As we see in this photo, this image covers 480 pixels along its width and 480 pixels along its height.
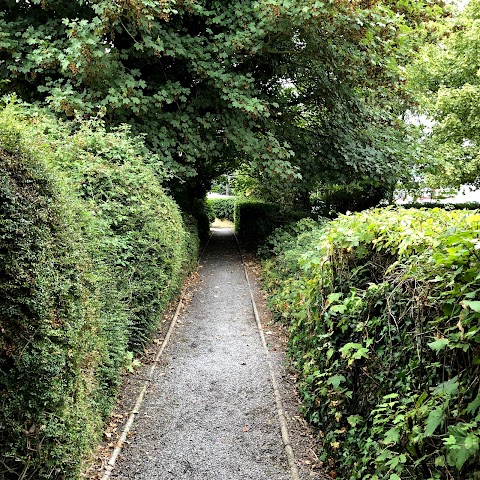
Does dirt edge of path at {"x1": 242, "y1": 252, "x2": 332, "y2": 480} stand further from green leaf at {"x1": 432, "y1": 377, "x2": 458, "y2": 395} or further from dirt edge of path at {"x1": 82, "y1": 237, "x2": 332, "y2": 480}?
green leaf at {"x1": 432, "y1": 377, "x2": 458, "y2": 395}

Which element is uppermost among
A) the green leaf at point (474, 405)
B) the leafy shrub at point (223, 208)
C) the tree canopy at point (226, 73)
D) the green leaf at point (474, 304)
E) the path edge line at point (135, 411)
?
the tree canopy at point (226, 73)

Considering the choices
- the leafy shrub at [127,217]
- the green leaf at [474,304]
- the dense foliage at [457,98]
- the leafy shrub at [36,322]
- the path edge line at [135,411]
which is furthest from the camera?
the dense foliage at [457,98]

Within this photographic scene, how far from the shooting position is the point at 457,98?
52.7 ft

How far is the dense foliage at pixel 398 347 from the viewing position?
219cm

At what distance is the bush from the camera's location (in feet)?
49.7

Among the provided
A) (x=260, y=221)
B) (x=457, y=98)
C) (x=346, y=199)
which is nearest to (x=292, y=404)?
(x=260, y=221)

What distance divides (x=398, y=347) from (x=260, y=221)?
13.1 metres

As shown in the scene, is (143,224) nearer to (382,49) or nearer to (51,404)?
(51,404)

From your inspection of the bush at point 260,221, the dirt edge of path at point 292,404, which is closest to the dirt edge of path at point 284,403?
the dirt edge of path at point 292,404

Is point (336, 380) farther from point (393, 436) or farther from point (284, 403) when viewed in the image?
point (284, 403)

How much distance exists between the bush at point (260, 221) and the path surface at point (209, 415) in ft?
24.0

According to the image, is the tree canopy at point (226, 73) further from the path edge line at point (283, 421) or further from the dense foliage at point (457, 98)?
the path edge line at point (283, 421)

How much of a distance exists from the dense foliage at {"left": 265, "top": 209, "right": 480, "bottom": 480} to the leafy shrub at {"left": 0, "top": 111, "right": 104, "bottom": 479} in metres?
2.09

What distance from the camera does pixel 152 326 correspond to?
6684 millimetres
